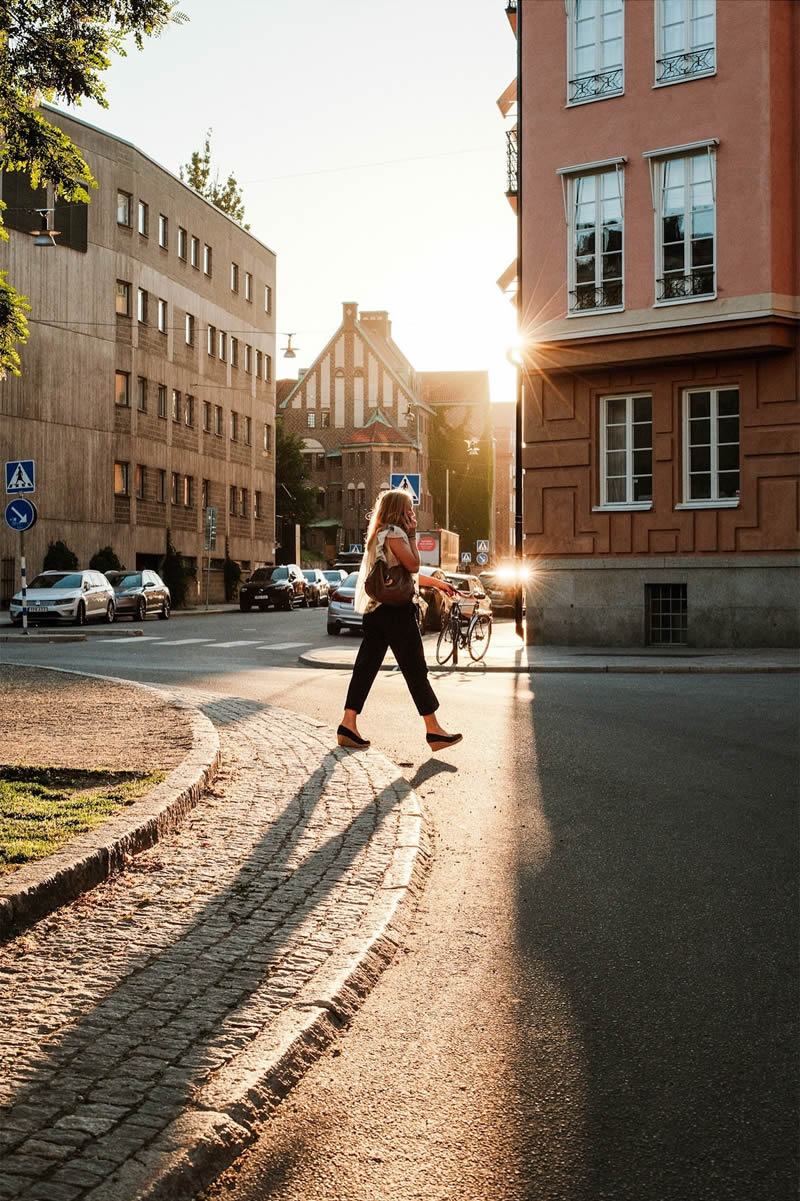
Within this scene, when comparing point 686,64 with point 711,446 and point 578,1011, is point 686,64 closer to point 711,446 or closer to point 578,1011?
point 711,446

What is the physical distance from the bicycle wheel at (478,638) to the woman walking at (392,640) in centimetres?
1204

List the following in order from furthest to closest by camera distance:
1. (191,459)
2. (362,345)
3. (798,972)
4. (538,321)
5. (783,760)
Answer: (362,345)
(191,459)
(538,321)
(783,760)
(798,972)

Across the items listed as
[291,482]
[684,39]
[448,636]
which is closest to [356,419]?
[291,482]

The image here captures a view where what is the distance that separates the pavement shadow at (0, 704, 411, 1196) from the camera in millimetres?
3195

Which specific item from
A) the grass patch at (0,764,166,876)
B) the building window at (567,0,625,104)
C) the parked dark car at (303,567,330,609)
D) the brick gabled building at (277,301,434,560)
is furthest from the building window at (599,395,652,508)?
the brick gabled building at (277,301,434,560)

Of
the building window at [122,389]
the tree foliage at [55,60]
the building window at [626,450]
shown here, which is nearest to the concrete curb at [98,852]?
the tree foliage at [55,60]

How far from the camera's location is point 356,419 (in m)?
110

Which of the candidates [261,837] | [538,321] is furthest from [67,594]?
[261,837]

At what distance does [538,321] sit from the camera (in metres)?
26.0

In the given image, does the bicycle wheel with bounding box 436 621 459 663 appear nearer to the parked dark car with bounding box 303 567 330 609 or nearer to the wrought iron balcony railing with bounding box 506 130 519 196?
the wrought iron balcony railing with bounding box 506 130 519 196

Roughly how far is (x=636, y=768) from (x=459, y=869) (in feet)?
11.0

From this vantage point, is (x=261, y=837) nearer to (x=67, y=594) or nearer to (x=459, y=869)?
(x=459, y=869)

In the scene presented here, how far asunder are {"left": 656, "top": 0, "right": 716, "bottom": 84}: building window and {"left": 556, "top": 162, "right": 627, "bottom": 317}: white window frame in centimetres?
174

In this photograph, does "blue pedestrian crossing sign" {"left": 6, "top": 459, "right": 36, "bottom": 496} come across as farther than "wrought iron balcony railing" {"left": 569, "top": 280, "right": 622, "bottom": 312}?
Yes
